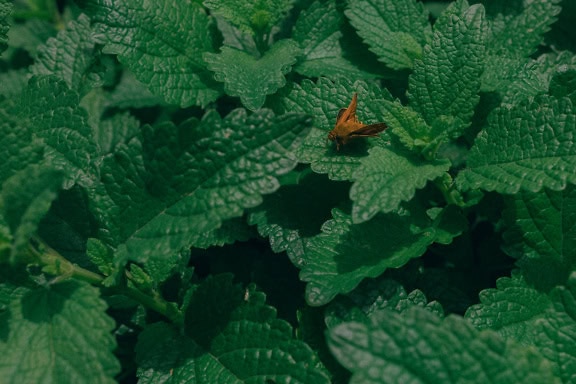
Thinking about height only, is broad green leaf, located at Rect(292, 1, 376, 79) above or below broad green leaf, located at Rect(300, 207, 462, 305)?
above

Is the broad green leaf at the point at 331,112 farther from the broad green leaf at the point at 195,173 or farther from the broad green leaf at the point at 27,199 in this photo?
the broad green leaf at the point at 27,199

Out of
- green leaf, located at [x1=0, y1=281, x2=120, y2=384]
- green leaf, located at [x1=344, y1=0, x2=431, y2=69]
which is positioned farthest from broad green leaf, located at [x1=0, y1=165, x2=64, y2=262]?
green leaf, located at [x1=344, y1=0, x2=431, y2=69]

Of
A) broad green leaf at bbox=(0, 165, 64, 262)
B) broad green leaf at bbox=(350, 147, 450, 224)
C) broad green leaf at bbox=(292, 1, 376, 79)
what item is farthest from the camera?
broad green leaf at bbox=(292, 1, 376, 79)

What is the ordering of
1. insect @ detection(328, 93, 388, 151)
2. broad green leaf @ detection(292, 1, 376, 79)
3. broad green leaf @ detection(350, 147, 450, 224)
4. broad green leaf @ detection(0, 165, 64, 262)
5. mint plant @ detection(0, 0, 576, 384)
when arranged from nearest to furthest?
broad green leaf @ detection(0, 165, 64, 262) < mint plant @ detection(0, 0, 576, 384) < broad green leaf @ detection(350, 147, 450, 224) < insect @ detection(328, 93, 388, 151) < broad green leaf @ detection(292, 1, 376, 79)

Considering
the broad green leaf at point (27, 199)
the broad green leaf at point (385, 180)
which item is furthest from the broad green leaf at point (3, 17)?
the broad green leaf at point (385, 180)

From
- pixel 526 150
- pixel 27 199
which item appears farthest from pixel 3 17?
pixel 526 150

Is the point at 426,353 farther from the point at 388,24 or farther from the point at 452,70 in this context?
the point at 388,24


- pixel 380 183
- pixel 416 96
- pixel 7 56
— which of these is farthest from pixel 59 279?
pixel 7 56

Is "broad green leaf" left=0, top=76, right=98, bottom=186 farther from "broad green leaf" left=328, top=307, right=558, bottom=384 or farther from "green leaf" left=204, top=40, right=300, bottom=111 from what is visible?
"broad green leaf" left=328, top=307, right=558, bottom=384
